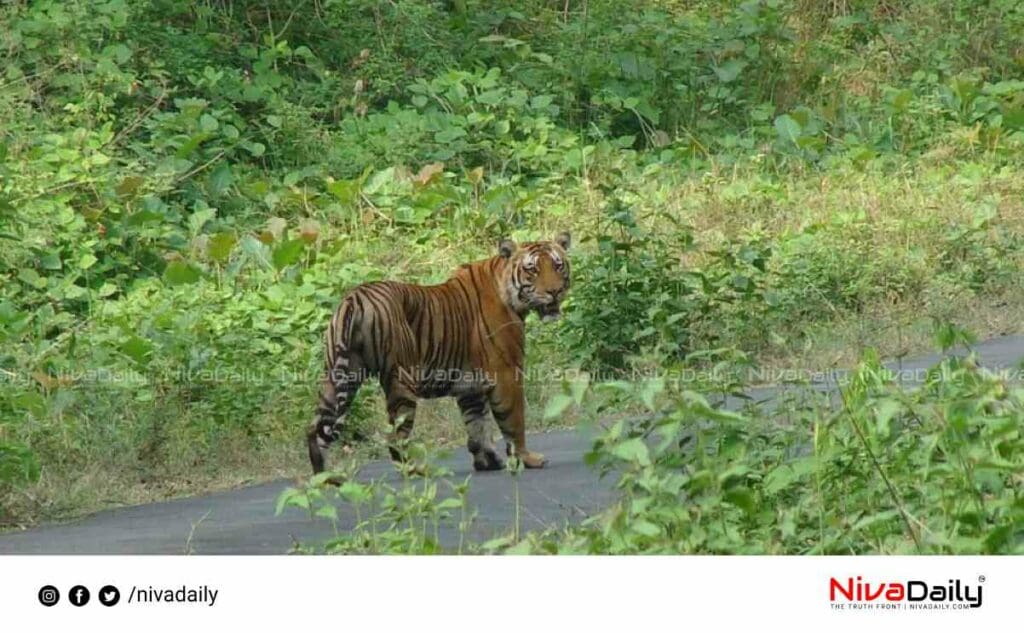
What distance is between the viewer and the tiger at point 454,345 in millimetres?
9703

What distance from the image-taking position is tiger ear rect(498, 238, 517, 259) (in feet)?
33.9

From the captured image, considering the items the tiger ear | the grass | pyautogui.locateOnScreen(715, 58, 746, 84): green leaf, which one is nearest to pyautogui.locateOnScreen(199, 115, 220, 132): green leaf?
the grass

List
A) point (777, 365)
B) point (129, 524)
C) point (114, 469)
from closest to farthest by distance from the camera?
point (129, 524) → point (114, 469) → point (777, 365)

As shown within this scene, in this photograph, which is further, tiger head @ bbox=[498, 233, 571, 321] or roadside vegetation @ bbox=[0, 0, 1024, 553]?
tiger head @ bbox=[498, 233, 571, 321]

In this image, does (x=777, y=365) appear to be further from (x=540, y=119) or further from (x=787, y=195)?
(x=540, y=119)

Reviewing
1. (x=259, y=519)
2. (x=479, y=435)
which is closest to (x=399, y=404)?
(x=479, y=435)

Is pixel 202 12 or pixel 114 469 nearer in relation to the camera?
pixel 114 469

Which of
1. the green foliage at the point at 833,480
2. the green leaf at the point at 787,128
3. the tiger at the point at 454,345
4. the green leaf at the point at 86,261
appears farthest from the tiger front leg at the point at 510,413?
the green leaf at the point at 787,128

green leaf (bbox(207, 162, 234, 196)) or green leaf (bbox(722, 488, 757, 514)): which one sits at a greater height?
green leaf (bbox(722, 488, 757, 514))

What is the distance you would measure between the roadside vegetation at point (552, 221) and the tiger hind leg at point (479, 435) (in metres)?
0.62

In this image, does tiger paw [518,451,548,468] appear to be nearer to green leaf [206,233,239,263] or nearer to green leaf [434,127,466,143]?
green leaf [206,233,239,263]

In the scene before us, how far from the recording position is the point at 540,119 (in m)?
17.5

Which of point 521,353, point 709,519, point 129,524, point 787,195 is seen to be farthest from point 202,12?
point 709,519

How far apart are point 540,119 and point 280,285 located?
503 centimetres
